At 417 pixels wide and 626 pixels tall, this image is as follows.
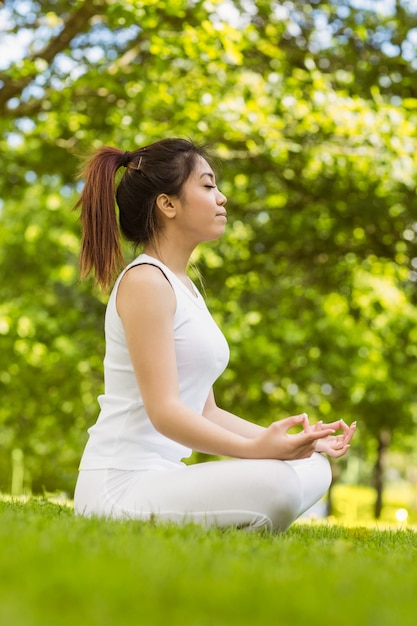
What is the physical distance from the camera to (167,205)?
172 inches

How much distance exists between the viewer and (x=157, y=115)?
11.1 metres

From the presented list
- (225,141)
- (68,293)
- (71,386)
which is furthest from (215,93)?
(71,386)

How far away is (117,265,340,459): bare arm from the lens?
3709mm

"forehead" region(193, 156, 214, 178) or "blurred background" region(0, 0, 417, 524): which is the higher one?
"forehead" region(193, 156, 214, 178)

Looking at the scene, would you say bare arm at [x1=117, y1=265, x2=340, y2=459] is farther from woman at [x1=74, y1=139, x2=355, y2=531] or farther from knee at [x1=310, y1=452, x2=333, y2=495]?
knee at [x1=310, y1=452, x2=333, y2=495]

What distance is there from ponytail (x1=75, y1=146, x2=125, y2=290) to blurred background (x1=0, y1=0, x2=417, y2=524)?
441 centimetres

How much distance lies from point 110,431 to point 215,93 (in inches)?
305

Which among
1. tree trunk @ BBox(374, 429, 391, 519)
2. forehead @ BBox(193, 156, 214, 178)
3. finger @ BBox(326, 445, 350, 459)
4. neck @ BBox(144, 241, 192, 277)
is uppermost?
forehead @ BBox(193, 156, 214, 178)

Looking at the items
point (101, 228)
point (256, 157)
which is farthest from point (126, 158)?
point (256, 157)

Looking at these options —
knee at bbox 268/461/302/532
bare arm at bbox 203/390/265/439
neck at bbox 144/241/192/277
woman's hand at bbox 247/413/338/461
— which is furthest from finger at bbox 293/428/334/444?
neck at bbox 144/241/192/277

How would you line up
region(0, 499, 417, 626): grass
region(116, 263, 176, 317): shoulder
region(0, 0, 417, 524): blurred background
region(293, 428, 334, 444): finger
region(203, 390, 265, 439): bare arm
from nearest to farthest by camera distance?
region(0, 499, 417, 626): grass, region(293, 428, 334, 444): finger, region(116, 263, 176, 317): shoulder, region(203, 390, 265, 439): bare arm, region(0, 0, 417, 524): blurred background

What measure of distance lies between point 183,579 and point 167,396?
144 cm

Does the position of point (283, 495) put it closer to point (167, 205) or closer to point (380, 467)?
point (167, 205)

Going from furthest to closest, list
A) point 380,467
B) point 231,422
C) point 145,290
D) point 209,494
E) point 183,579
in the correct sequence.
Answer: point 380,467 < point 231,422 < point 145,290 < point 209,494 < point 183,579
